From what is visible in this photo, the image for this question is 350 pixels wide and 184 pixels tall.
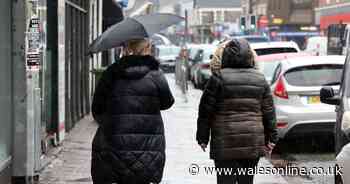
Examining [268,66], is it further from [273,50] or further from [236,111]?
[236,111]

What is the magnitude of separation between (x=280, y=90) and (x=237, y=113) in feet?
20.5

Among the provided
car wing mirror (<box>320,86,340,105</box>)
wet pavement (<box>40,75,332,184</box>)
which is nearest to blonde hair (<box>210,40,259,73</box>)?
car wing mirror (<box>320,86,340,105</box>)

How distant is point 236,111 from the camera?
20.5 ft

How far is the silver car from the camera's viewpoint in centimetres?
1204

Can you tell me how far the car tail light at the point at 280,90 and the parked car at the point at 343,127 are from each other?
13.9 feet

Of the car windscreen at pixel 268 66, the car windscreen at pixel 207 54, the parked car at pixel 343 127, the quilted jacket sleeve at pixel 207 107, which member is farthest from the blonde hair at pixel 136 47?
the car windscreen at pixel 207 54

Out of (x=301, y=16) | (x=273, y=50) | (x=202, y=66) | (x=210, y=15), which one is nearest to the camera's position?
(x=273, y=50)

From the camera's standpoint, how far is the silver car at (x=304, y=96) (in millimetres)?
12039

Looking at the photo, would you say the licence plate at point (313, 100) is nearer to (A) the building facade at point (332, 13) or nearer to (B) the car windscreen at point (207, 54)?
(B) the car windscreen at point (207, 54)

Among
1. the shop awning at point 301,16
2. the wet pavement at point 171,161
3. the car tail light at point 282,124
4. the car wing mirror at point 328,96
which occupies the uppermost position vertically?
the shop awning at point 301,16

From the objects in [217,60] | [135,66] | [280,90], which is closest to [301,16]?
[280,90]

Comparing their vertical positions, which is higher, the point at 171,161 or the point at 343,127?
the point at 343,127

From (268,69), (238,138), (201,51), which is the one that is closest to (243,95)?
(238,138)

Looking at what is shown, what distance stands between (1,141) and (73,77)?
6.51m
